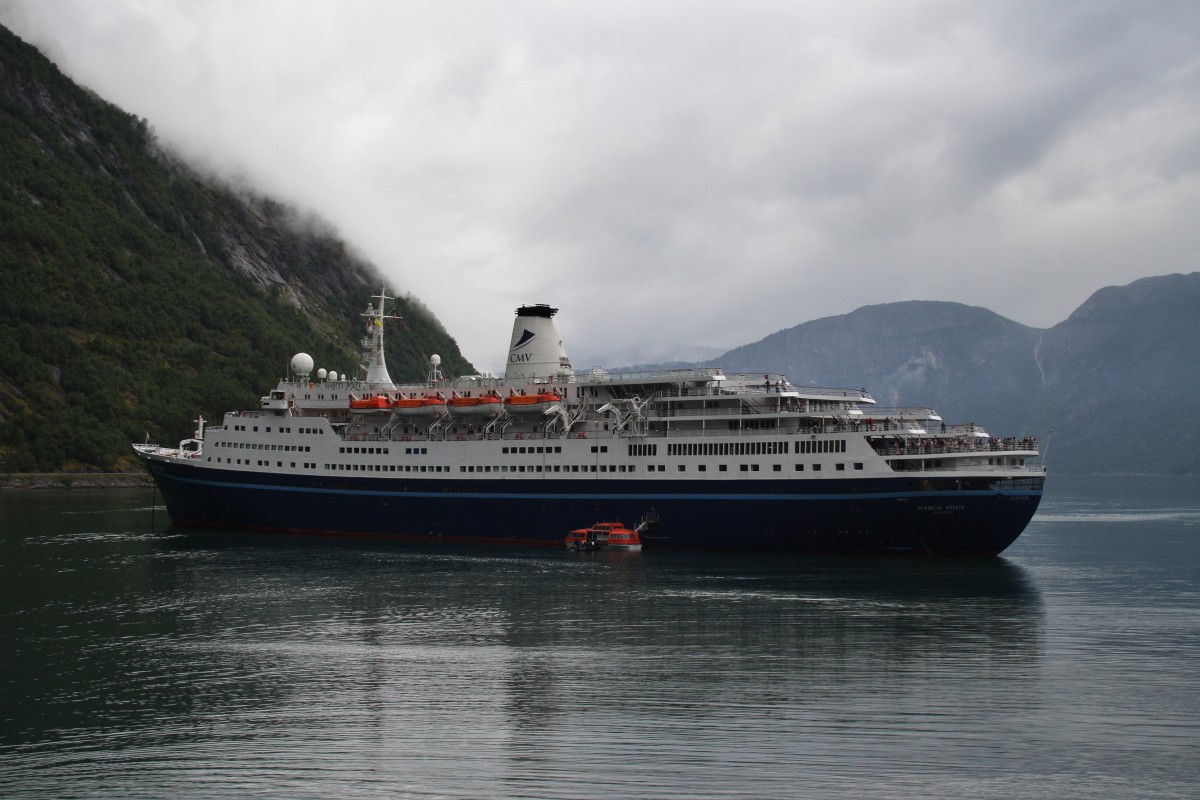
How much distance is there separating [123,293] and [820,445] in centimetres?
12127

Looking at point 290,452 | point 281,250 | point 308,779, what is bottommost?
point 308,779

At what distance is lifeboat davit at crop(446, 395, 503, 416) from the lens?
197 feet

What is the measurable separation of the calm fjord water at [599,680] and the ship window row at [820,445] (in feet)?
16.7

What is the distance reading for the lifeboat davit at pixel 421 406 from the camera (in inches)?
2415

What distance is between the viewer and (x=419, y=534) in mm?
60469

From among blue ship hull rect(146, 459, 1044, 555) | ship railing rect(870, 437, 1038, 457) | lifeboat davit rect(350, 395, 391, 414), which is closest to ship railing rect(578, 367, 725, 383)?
blue ship hull rect(146, 459, 1044, 555)

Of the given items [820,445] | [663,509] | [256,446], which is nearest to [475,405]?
[663,509]

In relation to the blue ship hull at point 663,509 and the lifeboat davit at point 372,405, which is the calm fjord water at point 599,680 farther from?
the lifeboat davit at point 372,405

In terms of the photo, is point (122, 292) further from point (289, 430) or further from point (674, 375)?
point (674, 375)

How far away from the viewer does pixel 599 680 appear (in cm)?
2912

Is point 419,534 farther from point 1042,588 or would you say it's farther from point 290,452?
point 1042,588

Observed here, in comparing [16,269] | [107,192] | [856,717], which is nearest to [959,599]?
[856,717]

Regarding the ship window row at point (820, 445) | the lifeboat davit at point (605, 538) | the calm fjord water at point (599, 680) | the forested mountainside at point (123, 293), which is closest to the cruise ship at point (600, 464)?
the ship window row at point (820, 445)

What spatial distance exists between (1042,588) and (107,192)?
158m
